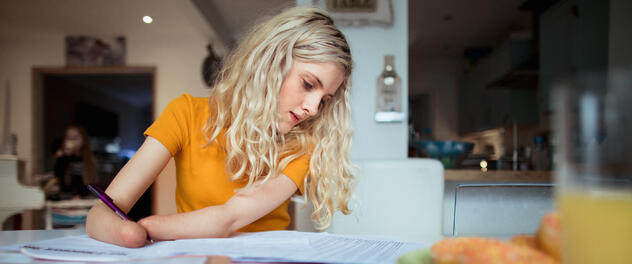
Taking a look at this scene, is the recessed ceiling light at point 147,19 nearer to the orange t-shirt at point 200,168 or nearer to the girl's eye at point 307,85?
the orange t-shirt at point 200,168

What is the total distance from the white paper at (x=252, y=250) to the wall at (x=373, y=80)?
1.18 m

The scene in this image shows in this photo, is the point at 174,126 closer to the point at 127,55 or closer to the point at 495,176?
the point at 495,176

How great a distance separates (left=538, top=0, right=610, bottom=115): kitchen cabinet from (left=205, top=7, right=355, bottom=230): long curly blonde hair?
2132mm

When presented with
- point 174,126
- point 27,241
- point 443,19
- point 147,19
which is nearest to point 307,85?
point 174,126

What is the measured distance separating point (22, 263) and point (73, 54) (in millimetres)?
5410

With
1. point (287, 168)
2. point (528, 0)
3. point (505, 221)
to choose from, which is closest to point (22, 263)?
point (505, 221)

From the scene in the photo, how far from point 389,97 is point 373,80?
4.3 inches

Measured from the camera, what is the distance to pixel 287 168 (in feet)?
3.17

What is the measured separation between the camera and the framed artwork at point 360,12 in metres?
1.69

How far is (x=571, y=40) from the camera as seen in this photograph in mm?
2990

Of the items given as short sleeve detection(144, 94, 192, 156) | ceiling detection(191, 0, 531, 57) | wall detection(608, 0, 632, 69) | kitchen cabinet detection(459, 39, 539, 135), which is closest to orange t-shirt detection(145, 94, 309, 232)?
short sleeve detection(144, 94, 192, 156)

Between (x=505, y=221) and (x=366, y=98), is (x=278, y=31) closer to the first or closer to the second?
(x=505, y=221)

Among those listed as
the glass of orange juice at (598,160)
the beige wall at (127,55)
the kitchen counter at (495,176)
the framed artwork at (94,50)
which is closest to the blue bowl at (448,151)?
the kitchen counter at (495,176)

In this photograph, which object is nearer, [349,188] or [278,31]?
[278,31]
